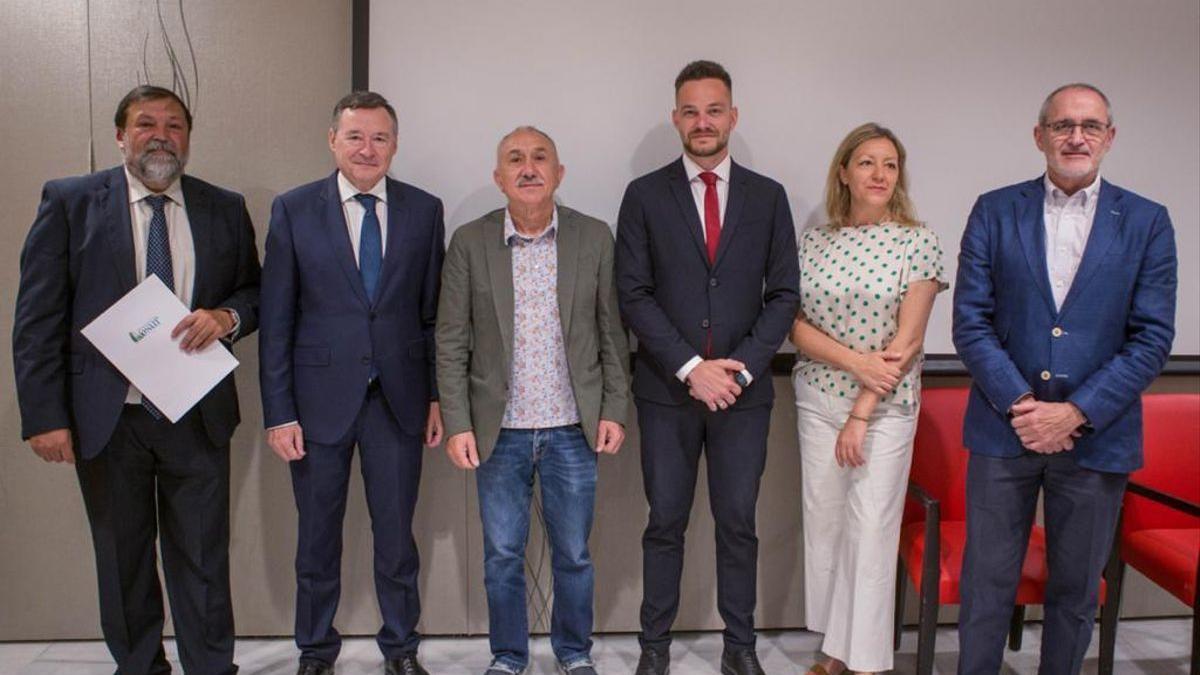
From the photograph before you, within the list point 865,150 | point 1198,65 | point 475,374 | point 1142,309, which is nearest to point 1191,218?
point 1198,65

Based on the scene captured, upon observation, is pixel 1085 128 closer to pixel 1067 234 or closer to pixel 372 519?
pixel 1067 234

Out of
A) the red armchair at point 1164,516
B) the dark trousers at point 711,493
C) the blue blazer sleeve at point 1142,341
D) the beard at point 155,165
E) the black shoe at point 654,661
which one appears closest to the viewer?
the blue blazer sleeve at point 1142,341

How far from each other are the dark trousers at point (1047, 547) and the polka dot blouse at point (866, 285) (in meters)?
0.35

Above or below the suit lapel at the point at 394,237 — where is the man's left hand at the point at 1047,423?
below

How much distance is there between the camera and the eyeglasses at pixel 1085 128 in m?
2.27

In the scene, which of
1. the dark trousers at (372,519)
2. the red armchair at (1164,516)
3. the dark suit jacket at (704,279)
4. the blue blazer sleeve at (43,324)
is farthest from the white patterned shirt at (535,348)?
the red armchair at (1164,516)

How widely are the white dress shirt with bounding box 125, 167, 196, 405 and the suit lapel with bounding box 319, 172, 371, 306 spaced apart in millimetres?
370

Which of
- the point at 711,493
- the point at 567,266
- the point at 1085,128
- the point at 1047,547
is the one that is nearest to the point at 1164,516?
A: the point at 1047,547

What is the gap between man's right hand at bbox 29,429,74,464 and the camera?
2396 mm

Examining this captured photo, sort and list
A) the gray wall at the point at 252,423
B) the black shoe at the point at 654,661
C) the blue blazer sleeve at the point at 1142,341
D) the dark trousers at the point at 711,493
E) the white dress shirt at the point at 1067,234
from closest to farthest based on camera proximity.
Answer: the blue blazer sleeve at the point at 1142,341
the white dress shirt at the point at 1067,234
the dark trousers at the point at 711,493
the black shoe at the point at 654,661
the gray wall at the point at 252,423

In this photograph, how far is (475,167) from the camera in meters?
2.99

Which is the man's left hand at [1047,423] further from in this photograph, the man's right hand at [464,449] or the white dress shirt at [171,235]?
the white dress shirt at [171,235]

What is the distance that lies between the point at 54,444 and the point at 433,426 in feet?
3.28

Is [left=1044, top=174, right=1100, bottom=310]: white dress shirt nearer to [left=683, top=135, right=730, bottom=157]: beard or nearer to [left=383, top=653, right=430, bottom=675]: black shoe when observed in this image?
[left=683, top=135, right=730, bottom=157]: beard
